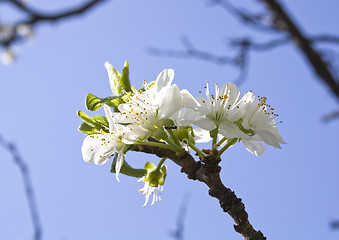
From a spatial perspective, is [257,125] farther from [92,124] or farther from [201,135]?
[92,124]

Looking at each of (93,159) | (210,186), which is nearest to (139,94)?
(93,159)

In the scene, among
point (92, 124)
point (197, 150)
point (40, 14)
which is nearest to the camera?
point (197, 150)

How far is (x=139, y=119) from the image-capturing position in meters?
1.48

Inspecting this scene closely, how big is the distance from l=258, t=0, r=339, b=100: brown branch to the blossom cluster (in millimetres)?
999

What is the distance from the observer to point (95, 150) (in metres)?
1.61

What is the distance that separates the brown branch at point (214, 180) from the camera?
1290 millimetres

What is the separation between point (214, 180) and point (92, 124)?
539 mm

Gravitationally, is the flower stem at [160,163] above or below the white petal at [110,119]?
below

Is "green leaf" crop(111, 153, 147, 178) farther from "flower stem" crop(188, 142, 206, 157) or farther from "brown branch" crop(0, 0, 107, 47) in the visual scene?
"brown branch" crop(0, 0, 107, 47)

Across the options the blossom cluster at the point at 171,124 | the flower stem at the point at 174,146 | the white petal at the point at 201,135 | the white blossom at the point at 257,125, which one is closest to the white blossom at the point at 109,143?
the blossom cluster at the point at 171,124

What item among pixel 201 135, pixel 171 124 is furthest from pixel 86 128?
pixel 201 135

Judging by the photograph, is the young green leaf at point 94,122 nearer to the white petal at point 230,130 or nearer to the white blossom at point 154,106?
the white blossom at point 154,106

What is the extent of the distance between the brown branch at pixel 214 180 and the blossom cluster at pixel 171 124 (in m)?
0.04

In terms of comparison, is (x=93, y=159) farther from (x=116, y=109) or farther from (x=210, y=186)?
(x=210, y=186)
